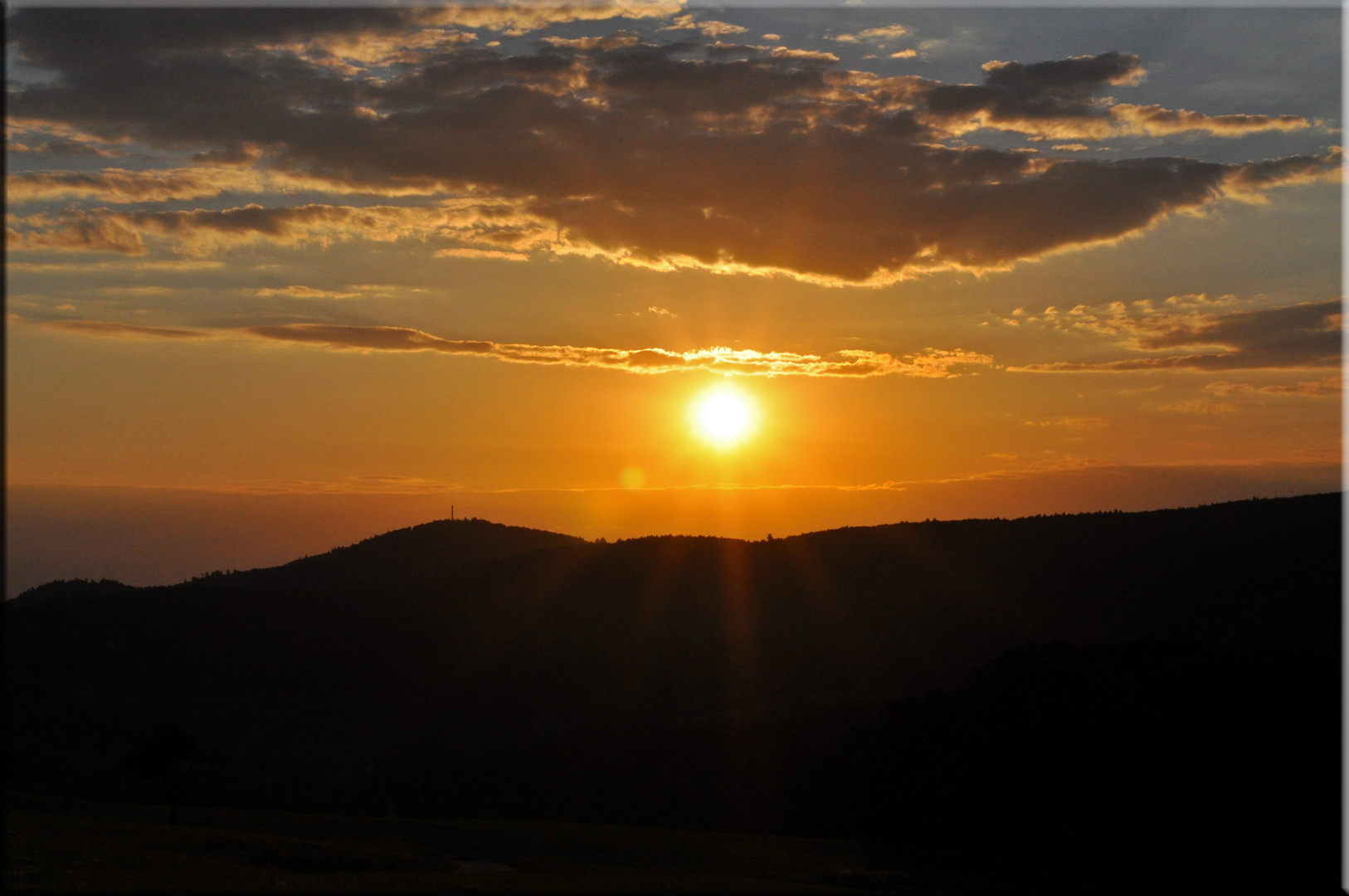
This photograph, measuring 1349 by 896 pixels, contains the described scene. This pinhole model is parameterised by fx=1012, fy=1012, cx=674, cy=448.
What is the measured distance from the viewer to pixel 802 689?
78.7 m

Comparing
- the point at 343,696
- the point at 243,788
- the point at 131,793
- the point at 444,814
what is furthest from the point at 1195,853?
the point at 343,696

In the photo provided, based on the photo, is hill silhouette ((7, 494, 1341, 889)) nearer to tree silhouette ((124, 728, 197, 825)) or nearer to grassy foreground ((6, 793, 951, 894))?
tree silhouette ((124, 728, 197, 825))

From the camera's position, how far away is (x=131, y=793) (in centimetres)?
6338

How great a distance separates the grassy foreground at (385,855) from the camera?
2497 centimetres

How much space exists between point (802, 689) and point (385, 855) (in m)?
49.5

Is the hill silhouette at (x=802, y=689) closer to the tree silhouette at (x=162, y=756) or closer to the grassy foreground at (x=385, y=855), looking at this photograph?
the tree silhouette at (x=162, y=756)

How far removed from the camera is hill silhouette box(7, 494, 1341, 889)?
109 feet

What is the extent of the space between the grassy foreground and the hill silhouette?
576 centimetres

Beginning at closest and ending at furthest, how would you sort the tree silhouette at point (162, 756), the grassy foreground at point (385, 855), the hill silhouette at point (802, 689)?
the grassy foreground at point (385, 855) < the hill silhouette at point (802, 689) < the tree silhouette at point (162, 756)

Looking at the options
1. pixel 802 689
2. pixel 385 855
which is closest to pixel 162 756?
pixel 385 855

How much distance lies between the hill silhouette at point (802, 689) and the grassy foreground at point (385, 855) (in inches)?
227

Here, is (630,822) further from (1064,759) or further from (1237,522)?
(1237,522)

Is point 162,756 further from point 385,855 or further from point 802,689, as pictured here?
point 802,689

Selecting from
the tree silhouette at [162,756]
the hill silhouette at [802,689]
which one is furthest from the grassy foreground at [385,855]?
the hill silhouette at [802,689]
